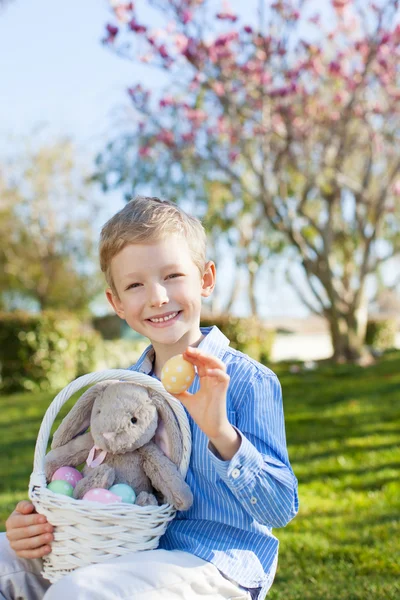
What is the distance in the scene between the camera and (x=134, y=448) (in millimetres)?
1817

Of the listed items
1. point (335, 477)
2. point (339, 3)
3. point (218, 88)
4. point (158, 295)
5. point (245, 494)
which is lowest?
point (335, 477)

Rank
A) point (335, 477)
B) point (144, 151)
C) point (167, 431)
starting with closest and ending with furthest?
point (167, 431) < point (335, 477) < point (144, 151)

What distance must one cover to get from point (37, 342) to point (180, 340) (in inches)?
342

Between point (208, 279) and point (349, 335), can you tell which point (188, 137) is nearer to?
point (349, 335)

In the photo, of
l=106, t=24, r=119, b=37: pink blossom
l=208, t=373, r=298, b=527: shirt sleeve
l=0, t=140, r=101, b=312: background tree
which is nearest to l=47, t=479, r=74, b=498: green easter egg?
l=208, t=373, r=298, b=527: shirt sleeve

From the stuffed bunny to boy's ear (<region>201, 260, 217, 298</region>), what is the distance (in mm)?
365

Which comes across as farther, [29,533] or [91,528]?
[29,533]

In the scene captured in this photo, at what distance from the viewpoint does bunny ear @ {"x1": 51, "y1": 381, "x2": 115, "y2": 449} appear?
6.43 ft

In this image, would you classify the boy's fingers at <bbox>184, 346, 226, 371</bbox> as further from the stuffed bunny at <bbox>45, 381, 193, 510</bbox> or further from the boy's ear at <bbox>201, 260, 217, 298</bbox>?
the boy's ear at <bbox>201, 260, 217, 298</bbox>

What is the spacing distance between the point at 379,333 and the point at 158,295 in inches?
586

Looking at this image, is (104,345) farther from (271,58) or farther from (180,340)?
(180,340)

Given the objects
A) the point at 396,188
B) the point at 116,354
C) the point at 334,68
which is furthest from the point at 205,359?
the point at 116,354

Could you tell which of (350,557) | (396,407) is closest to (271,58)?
(396,407)

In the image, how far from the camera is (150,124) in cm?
1141
